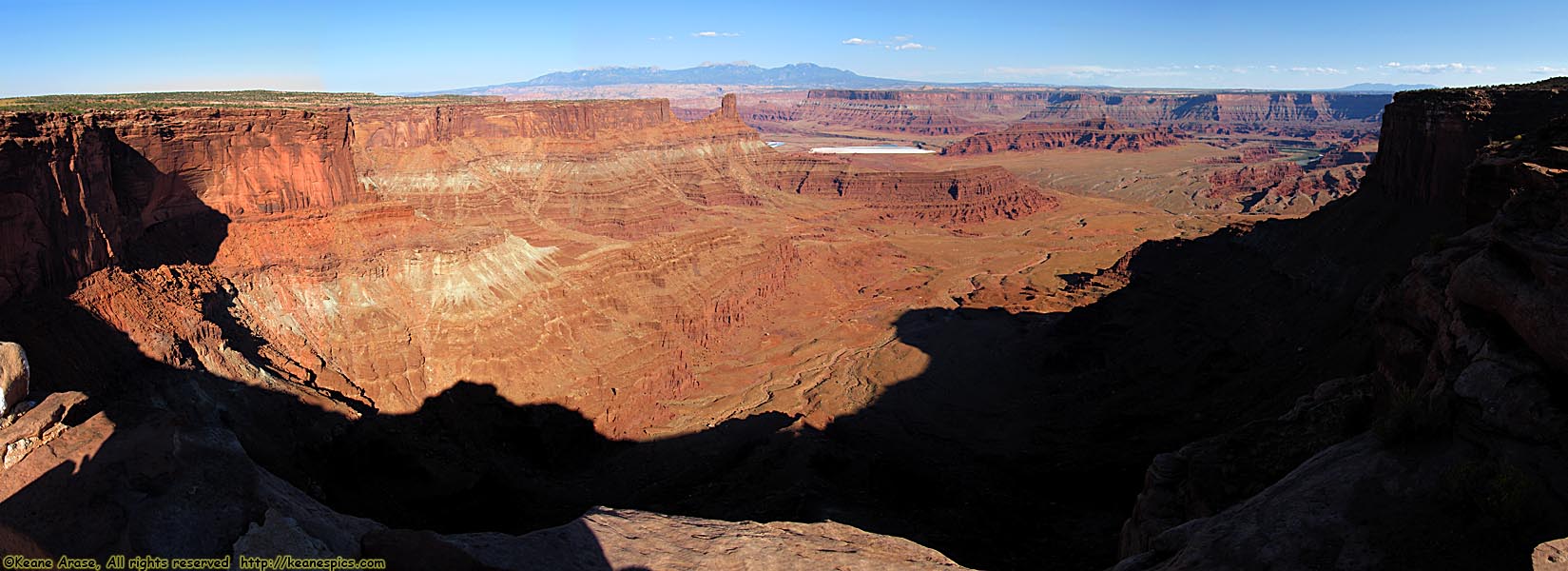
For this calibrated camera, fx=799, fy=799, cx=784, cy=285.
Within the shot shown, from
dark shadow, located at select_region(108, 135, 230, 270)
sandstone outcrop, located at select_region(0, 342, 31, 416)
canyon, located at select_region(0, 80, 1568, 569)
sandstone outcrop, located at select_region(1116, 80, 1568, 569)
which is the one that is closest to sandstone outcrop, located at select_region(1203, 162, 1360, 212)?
canyon, located at select_region(0, 80, 1568, 569)

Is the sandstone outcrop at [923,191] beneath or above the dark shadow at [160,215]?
beneath

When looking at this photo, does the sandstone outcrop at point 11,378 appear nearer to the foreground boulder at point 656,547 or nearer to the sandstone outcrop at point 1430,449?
the foreground boulder at point 656,547

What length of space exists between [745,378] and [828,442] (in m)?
10.9

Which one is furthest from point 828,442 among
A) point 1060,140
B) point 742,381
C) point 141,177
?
point 1060,140

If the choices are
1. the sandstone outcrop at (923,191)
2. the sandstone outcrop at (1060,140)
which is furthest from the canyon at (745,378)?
the sandstone outcrop at (1060,140)

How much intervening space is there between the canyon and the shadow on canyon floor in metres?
0.13

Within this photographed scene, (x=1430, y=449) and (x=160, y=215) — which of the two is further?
(x=160, y=215)

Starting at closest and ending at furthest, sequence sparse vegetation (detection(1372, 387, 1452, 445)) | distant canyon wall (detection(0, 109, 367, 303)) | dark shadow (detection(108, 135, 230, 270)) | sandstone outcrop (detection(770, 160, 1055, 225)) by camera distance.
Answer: sparse vegetation (detection(1372, 387, 1452, 445)) < distant canyon wall (detection(0, 109, 367, 303)) < dark shadow (detection(108, 135, 230, 270)) < sandstone outcrop (detection(770, 160, 1055, 225))

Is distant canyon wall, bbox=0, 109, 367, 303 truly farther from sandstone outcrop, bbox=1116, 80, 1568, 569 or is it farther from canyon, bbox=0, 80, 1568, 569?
sandstone outcrop, bbox=1116, 80, 1568, 569

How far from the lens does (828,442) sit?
28594 mm

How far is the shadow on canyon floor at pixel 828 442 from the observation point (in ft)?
43.6

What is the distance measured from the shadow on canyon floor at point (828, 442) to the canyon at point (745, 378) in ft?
0.42

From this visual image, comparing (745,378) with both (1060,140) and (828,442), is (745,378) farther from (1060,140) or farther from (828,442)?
(1060,140)

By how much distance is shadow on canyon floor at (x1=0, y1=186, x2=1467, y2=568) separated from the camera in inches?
523
